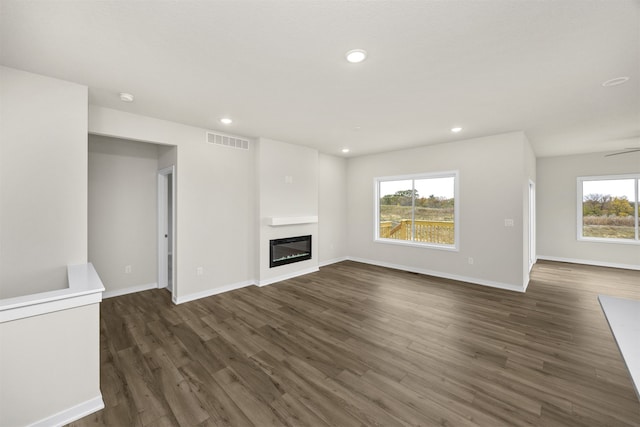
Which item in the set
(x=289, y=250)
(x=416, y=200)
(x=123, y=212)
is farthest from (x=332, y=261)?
(x=123, y=212)

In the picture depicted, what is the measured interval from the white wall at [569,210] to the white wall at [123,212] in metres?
8.72

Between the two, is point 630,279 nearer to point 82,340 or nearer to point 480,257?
point 480,257

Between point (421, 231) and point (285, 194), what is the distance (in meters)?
3.03

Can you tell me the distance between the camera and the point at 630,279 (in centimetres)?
492

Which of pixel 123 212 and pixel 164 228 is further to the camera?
A: pixel 164 228

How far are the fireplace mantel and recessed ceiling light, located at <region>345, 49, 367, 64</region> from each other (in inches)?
121

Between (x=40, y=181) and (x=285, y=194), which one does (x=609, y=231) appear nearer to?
(x=285, y=194)

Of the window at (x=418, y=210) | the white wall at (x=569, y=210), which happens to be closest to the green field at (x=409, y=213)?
the window at (x=418, y=210)

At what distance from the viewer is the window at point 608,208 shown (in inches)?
222

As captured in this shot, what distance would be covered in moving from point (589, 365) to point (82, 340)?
4.15 meters

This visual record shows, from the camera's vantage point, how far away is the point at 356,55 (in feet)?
6.84

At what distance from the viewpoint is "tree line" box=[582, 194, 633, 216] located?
569 centimetres

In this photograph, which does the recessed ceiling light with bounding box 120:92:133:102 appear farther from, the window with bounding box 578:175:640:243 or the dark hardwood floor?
the window with bounding box 578:175:640:243

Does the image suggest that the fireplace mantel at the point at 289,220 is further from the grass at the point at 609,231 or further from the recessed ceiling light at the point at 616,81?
the grass at the point at 609,231
